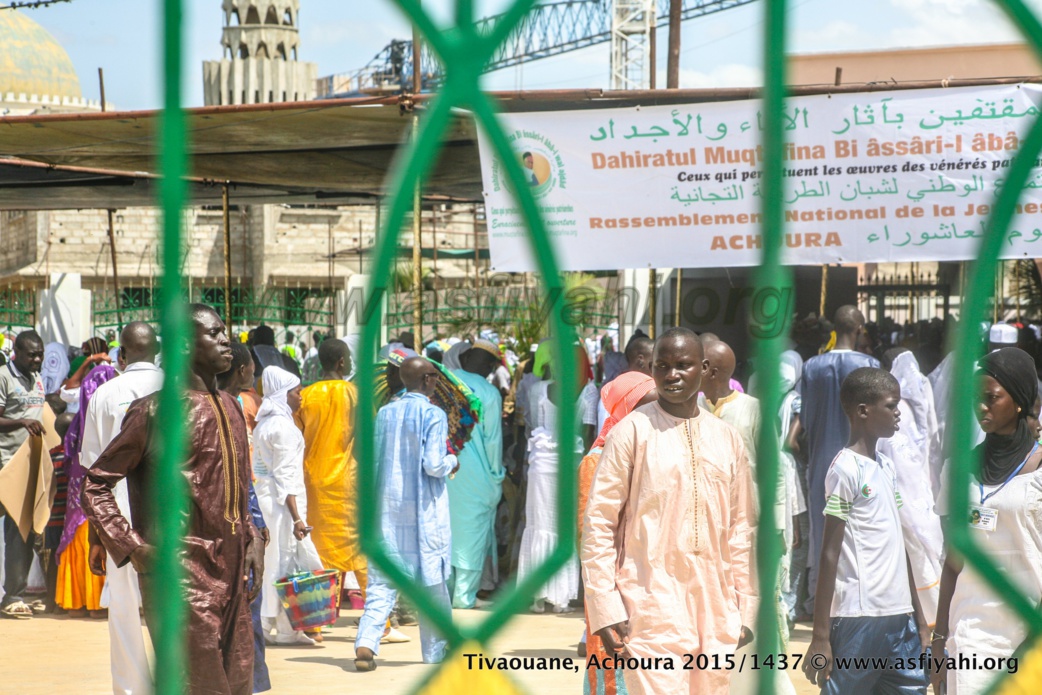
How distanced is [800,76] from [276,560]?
12139 millimetres

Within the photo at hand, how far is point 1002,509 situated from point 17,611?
5.85m

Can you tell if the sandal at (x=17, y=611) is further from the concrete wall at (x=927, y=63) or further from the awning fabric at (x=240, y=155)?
the concrete wall at (x=927, y=63)

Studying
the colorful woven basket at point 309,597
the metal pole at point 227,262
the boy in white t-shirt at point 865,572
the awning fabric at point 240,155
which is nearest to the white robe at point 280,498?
the colorful woven basket at point 309,597

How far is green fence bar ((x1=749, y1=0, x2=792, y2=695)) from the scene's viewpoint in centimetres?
94

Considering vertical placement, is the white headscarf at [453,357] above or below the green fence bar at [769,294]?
below

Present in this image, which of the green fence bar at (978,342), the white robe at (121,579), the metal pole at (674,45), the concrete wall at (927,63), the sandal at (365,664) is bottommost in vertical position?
the sandal at (365,664)

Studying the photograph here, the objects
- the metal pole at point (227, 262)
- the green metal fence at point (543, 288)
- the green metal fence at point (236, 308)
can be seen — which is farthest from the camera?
the green metal fence at point (236, 308)

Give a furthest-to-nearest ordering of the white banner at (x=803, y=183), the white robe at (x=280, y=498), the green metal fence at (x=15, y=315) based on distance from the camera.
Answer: the green metal fence at (x=15, y=315), the white robe at (x=280, y=498), the white banner at (x=803, y=183)

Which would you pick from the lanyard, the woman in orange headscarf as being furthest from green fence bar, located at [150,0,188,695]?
the woman in orange headscarf

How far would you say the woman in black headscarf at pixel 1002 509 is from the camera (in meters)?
2.70

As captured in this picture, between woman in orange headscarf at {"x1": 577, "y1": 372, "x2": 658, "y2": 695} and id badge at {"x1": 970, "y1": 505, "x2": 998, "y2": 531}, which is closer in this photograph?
id badge at {"x1": 970, "y1": 505, "x2": 998, "y2": 531}

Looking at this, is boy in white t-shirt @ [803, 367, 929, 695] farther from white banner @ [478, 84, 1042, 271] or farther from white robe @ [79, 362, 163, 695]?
white robe @ [79, 362, 163, 695]

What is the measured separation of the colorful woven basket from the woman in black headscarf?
354 centimetres

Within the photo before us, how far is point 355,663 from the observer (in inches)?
217
